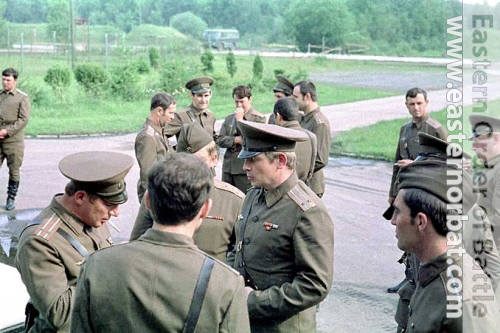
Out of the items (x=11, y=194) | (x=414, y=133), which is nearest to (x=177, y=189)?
(x=414, y=133)

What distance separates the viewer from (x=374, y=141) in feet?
64.0

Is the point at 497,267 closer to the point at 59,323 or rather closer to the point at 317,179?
the point at 59,323

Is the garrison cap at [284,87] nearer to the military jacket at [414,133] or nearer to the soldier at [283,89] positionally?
the soldier at [283,89]

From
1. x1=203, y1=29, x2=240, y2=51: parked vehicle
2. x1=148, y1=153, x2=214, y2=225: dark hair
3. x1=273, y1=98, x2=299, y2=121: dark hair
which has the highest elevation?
x1=203, y1=29, x2=240, y2=51: parked vehicle

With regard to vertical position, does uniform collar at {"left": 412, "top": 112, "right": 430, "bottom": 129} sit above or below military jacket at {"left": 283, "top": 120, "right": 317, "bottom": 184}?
above

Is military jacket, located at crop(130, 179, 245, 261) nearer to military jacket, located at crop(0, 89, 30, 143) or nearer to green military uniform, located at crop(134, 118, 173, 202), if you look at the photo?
green military uniform, located at crop(134, 118, 173, 202)

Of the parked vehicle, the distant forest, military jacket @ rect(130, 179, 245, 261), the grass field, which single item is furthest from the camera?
the parked vehicle

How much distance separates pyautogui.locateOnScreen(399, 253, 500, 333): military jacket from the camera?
9.52 ft

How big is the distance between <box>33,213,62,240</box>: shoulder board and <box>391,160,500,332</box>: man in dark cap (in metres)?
1.71

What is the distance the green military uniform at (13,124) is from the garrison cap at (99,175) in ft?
26.8

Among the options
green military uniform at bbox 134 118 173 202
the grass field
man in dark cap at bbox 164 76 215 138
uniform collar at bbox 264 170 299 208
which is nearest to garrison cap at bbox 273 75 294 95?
man in dark cap at bbox 164 76 215 138

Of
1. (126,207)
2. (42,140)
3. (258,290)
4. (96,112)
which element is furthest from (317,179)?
(96,112)

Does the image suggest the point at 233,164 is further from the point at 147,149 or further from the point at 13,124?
the point at 13,124

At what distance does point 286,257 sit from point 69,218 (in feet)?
3.94
